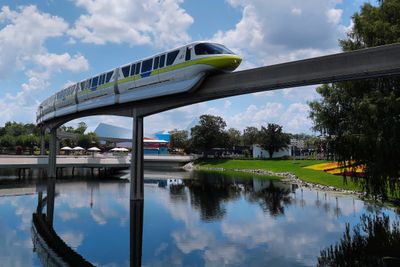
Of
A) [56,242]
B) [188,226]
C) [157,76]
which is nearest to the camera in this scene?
[56,242]

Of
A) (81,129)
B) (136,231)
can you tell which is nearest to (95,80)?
(136,231)

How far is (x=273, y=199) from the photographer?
4047 cm

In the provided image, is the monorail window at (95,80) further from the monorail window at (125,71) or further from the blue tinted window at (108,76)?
the monorail window at (125,71)

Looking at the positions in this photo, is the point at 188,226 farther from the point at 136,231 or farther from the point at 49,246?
the point at 49,246

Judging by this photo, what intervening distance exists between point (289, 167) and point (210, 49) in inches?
2381

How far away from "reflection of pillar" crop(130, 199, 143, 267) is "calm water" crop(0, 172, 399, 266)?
13 centimetres

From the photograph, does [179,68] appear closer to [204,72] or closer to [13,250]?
[204,72]

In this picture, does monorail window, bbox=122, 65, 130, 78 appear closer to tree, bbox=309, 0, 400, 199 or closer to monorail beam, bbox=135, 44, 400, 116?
monorail beam, bbox=135, 44, 400, 116

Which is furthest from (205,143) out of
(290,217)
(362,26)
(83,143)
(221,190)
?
(362,26)

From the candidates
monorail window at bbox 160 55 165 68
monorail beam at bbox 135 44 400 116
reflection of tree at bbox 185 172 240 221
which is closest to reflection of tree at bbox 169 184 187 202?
reflection of tree at bbox 185 172 240 221

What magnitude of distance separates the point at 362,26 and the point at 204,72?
1045 cm

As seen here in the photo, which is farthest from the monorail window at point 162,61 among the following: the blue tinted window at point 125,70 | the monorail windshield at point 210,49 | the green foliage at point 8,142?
the green foliage at point 8,142

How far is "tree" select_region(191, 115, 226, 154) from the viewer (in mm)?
111688

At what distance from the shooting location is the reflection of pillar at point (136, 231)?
19.1 metres
